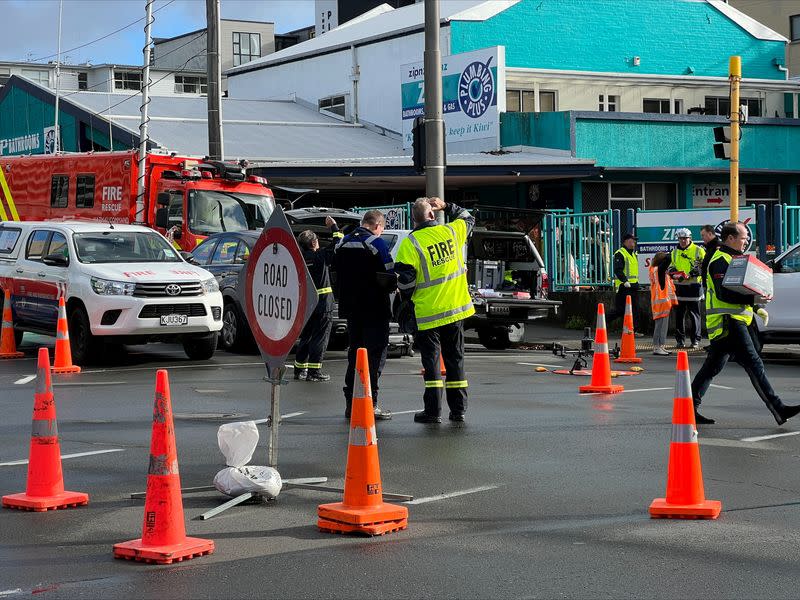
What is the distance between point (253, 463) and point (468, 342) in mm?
12705

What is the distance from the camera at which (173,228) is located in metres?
22.2

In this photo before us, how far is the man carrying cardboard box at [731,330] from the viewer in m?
11.2

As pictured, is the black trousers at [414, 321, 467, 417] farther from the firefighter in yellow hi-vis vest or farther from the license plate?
the license plate

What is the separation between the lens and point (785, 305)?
17984 mm

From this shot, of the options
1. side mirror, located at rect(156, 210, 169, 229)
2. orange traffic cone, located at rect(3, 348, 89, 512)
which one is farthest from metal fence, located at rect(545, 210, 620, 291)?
orange traffic cone, located at rect(3, 348, 89, 512)

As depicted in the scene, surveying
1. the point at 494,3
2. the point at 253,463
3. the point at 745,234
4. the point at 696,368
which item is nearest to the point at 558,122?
the point at 494,3

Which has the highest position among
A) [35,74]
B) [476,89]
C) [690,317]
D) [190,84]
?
[35,74]

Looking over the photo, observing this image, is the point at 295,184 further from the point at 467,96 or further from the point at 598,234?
the point at 598,234

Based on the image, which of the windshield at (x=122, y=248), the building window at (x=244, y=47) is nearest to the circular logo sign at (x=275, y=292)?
the windshield at (x=122, y=248)

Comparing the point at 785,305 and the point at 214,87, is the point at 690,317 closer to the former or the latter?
the point at 785,305

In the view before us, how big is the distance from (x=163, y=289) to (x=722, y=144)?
931 centimetres

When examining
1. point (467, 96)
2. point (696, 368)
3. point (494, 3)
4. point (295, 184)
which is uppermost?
point (494, 3)

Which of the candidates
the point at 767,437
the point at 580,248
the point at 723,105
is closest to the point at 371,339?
the point at 767,437

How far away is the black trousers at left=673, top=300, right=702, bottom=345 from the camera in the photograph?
65.3ft
